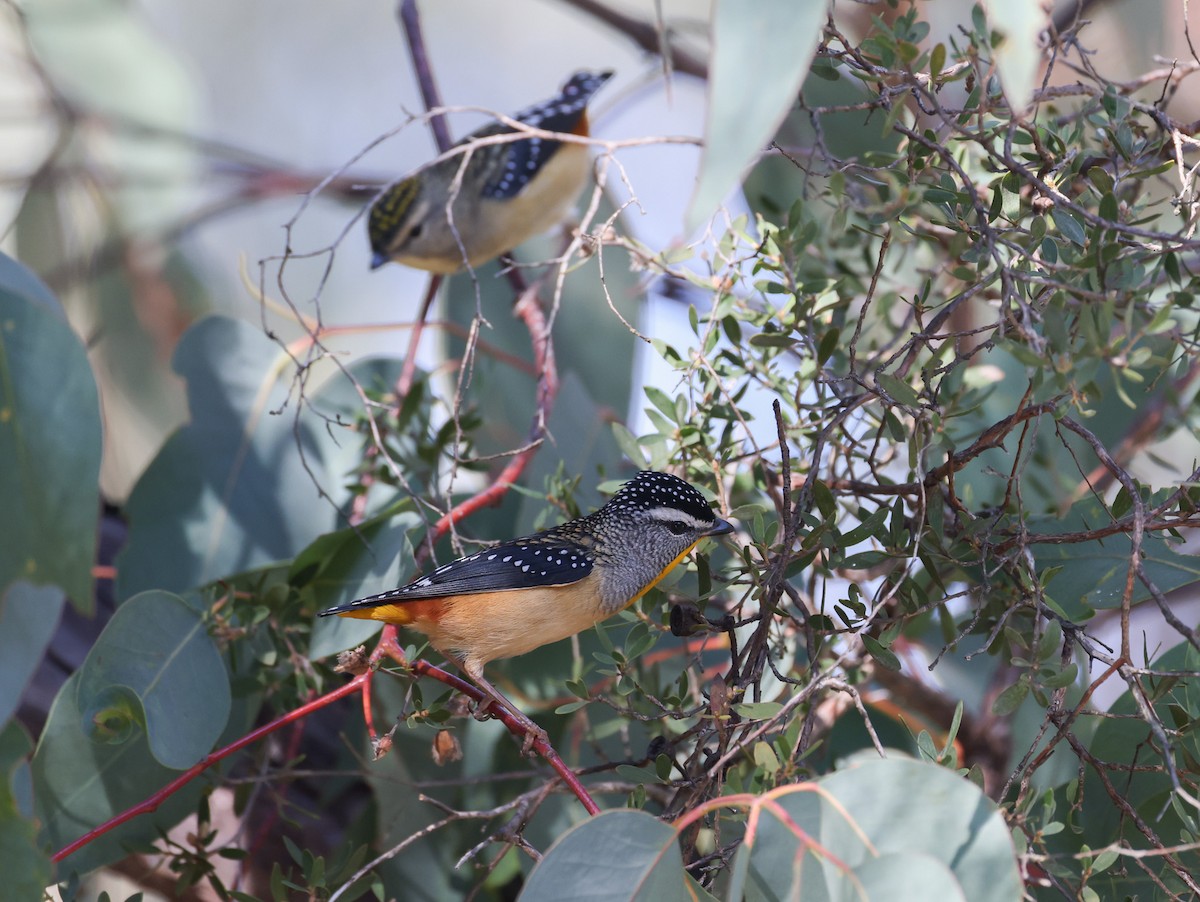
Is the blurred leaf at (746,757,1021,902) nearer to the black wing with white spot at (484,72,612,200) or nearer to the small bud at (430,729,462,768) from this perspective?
the small bud at (430,729,462,768)

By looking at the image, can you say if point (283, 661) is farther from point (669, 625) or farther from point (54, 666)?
point (54, 666)

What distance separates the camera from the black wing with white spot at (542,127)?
76.7 inches

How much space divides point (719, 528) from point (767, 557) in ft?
0.47

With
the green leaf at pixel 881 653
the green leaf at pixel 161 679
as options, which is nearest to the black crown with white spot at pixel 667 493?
the green leaf at pixel 881 653

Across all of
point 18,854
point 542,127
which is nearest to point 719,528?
point 18,854

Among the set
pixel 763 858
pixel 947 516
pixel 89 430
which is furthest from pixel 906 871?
pixel 89 430

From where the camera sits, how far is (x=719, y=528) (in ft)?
4.00

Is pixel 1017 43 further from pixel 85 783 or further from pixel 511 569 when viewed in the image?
pixel 85 783

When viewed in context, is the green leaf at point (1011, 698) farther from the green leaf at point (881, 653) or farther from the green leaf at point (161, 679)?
the green leaf at point (161, 679)

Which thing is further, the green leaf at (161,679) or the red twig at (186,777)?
the green leaf at (161,679)

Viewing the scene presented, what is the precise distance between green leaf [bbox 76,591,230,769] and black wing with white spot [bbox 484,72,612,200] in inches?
39.0

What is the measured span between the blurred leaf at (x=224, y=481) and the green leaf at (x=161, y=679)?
11.1 inches

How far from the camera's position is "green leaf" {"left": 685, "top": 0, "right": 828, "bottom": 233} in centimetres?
65

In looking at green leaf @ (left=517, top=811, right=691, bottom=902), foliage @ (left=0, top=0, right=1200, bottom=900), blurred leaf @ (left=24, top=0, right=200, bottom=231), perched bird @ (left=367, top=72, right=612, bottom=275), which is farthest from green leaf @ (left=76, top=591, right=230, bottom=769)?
Result: blurred leaf @ (left=24, top=0, right=200, bottom=231)
